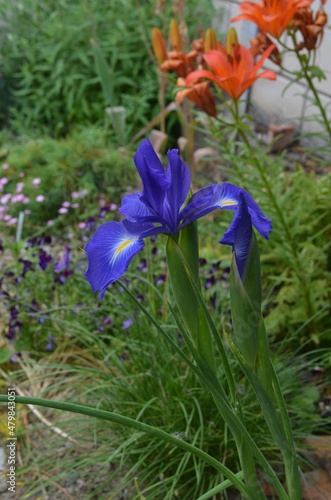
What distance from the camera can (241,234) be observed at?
94 centimetres

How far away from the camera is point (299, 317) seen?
7.40 feet

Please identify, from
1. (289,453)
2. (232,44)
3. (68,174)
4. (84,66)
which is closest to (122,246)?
(289,453)

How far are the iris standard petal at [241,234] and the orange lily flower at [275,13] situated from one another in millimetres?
1117

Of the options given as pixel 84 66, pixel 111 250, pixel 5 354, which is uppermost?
pixel 111 250

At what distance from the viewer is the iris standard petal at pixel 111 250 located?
93 cm

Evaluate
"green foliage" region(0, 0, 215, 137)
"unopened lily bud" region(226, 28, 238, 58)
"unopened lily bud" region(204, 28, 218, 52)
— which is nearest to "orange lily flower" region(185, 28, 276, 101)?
"unopened lily bud" region(226, 28, 238, 58)

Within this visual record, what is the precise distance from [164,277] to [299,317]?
0.55 m

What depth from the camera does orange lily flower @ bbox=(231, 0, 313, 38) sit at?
1835 mm

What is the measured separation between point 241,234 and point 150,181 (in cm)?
17

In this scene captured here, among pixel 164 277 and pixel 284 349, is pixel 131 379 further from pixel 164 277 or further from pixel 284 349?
pixel 284 349

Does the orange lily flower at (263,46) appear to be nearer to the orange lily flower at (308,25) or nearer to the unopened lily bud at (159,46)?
the orange lily flower at (308,25)

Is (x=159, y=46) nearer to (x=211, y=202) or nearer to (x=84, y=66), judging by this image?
(x=211, y=202)

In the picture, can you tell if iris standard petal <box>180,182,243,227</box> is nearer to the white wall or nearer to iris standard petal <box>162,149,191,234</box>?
iris standard petal <box>162,149,191,234</box>

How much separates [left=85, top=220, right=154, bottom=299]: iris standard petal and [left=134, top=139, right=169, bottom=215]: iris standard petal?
0.04 meters
